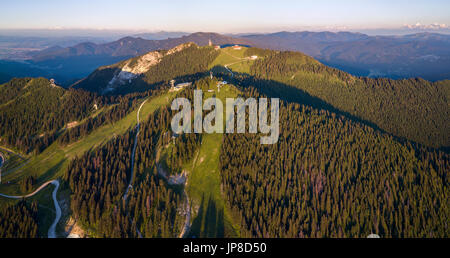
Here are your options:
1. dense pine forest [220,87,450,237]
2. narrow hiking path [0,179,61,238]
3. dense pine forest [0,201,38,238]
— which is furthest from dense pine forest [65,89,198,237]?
dense pine forest [220,87,450,237]

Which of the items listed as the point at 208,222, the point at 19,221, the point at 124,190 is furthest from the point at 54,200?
the point at 208,222

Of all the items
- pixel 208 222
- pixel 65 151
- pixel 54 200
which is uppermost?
pixel 65 151

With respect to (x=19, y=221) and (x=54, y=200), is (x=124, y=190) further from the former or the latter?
(x=19, y=221)

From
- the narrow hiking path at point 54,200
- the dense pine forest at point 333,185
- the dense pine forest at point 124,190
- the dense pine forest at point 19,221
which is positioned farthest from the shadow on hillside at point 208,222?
the dense pine forest at point 19,221

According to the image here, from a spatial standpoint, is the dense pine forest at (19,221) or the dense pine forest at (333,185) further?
the dense pine forest at (333,185)

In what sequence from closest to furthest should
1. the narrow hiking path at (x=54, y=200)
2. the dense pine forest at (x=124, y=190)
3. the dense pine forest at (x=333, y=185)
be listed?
1. the dense pine forest at (x=333, y=185)
2. the dense pine forest at (x=124, y=190)
3. the narrow hiking path at (x=54, y=200)

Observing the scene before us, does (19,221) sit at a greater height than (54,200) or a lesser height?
lesser

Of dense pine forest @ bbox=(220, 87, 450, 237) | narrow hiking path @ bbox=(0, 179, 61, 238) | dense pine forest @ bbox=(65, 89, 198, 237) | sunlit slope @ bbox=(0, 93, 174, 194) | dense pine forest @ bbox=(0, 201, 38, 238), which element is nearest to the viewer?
dense pine forest @ bbox=(0, 201, 38, 238)

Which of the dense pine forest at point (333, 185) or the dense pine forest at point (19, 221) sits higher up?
the dense pine forest at point (333, 185)

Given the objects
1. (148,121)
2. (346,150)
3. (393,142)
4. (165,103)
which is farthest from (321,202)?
(165,103)

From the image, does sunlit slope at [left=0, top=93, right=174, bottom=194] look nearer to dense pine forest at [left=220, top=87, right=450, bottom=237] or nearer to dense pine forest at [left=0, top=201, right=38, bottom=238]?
dense pine forest at [left=0, top=201, right=38, bottom=238]

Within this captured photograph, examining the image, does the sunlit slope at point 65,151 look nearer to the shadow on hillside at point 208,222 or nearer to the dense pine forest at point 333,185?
the dense pine forest at point 333,185
